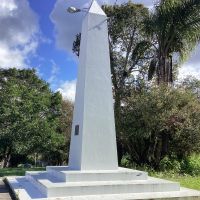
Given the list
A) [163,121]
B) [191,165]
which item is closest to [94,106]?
[163,121]

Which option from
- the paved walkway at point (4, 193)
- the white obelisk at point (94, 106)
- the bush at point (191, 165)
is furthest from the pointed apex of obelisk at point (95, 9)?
the bush at point (191, 165)

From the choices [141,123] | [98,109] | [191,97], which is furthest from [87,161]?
[191,97]

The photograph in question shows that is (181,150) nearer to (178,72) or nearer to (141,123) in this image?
(141,123)

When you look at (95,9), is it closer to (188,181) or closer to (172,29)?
(188,181)

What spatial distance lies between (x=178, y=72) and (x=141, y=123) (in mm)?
8320

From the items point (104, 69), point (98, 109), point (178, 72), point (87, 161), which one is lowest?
point (87, 161)

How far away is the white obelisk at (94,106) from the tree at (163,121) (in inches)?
211

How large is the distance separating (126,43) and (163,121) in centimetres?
Result: 856

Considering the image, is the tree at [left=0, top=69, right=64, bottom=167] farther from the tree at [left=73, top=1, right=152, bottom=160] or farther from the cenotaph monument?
the cenotaph monument

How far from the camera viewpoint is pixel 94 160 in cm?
998

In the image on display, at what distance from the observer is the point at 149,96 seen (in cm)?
1590

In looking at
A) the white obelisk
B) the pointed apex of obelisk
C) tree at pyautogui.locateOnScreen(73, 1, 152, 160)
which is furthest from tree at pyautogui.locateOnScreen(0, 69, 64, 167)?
the pointed apex of obelisk

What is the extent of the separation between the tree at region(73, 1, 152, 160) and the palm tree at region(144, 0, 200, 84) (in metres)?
2.03

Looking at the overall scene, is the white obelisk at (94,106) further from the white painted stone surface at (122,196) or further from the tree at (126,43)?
the tree at (126,43)
